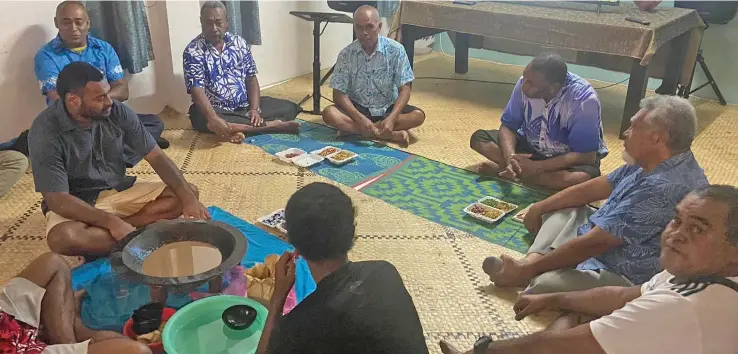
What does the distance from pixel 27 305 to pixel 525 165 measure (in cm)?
239

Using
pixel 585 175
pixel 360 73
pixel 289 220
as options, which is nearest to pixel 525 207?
pixel 585 175

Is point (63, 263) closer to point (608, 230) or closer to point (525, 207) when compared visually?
point (608, 230)

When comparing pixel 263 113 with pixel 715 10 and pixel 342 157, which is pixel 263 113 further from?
pixel 715 10

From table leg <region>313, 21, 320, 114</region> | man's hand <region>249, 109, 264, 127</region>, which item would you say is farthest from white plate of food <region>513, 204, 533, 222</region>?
table leg <region>313, 21, 320, 114</region>

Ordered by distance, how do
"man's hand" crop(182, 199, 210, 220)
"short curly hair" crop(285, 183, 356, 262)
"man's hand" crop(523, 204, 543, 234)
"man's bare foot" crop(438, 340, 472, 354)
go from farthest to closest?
"man's hand" crop(523, 204, 543, 234)
"man's hand" crop(182, 199, 210, 220)
"man's bare foot" crop(438, 340, 472, 354)
"short curly hair" crop(285, 183, 356, 262)

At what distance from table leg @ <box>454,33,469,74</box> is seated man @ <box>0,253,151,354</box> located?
175 inches

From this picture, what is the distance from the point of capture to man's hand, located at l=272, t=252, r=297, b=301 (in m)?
1.56

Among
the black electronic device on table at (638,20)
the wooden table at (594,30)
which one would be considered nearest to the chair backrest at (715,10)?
the wooden table at (594,30)

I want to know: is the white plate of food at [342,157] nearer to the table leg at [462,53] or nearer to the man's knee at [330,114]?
the man's knee at [330,114]

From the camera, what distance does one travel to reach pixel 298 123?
4113 mm

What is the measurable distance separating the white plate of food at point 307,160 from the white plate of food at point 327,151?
5 cm

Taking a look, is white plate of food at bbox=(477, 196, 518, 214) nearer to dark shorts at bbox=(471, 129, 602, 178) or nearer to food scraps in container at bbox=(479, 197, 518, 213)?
food scraps in container at bbox=(479, 197, 518, 213)

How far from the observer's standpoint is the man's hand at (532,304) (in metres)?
2.16

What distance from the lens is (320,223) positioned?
1396 millimetres
